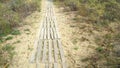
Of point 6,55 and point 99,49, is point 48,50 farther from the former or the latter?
point 99,49

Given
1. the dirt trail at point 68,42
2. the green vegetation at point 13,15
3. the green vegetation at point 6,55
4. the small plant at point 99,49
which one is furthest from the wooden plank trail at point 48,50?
the green vegetation at point 13,15

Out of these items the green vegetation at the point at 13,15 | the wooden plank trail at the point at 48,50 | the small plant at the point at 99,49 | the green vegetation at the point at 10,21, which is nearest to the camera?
the wooden plank trail at the point at 48,50

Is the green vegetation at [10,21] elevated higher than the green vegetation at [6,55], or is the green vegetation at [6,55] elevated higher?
the green vegetation at [10,21]

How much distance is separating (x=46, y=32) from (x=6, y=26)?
2.47 metres

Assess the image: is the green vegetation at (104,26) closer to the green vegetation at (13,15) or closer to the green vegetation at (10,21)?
the green vegetation at (10,21)

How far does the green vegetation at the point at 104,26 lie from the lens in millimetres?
6680

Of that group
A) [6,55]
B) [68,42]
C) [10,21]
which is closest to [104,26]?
[68,42]

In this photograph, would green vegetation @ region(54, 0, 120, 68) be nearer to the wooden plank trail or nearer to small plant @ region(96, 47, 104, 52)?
small plant @ region(96, 47, 104, 52)

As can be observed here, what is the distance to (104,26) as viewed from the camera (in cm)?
1052

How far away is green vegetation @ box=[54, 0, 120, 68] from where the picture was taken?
6680 mm

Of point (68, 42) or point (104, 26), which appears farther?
point (104, 26)

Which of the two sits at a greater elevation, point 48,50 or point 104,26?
point 104,26

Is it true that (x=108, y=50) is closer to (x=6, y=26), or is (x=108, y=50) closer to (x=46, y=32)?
(x=46, y=32)

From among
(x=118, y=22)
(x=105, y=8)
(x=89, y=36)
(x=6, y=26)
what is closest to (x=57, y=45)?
(x=89, y=36)
